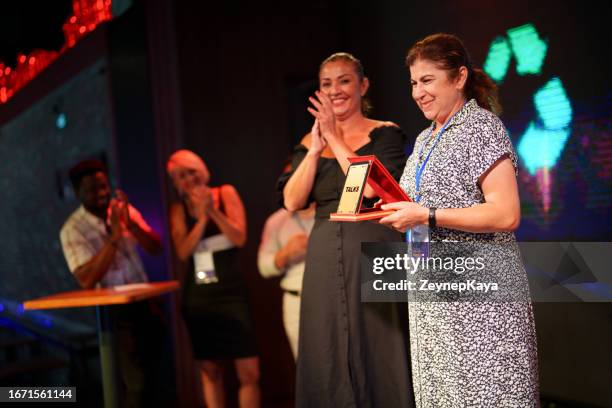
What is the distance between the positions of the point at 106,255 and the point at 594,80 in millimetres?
2610

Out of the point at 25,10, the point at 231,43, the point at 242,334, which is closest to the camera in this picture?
the point at 242,334

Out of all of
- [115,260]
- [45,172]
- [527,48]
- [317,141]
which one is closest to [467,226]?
[317,141]

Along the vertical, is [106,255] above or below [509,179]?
below

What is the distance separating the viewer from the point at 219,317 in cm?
384

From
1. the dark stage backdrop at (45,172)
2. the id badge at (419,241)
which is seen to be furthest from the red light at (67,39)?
the id badge at (419,241)

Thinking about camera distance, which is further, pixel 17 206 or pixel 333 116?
pixel 17 206

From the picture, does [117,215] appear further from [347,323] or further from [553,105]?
[553,105]

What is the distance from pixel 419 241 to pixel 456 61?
0.57m

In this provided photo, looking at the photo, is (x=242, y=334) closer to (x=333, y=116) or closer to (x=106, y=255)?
(x=106, y=255)

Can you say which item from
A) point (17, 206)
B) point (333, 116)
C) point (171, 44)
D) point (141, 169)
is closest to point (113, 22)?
point (171, 44)

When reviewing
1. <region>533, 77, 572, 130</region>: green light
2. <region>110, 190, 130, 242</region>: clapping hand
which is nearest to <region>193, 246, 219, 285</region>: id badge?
<region>110, 190, 130, 242</region>: clapping hand

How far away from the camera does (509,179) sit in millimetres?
1922

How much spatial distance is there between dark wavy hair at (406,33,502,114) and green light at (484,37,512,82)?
70.5 inches

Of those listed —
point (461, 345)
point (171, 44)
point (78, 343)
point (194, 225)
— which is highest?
point (171, 44)
